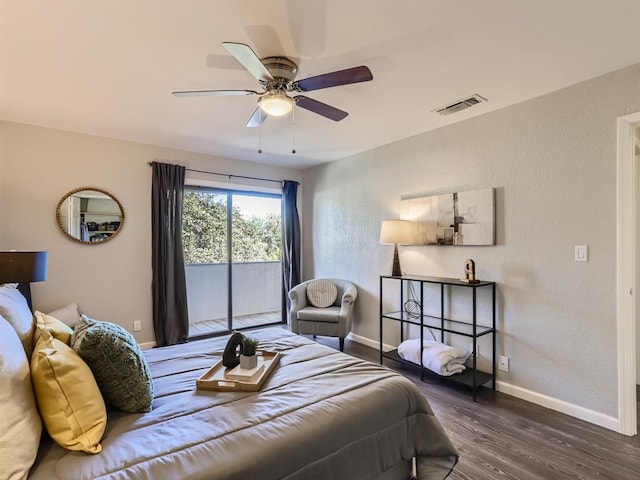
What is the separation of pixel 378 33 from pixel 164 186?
3.15 metres

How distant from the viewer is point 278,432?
4.12ft

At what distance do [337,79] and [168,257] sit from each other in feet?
10.2

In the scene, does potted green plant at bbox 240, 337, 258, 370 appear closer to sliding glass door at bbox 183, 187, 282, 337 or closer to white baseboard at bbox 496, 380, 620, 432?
white baseboard at bbox 496, 380, 620, 432

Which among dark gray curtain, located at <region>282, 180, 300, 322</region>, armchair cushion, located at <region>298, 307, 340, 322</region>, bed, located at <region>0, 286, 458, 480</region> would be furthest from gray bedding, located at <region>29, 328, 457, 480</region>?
dark gray curtain, located at <region>282, 180, 300, 322</region>

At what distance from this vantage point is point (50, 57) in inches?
83.0

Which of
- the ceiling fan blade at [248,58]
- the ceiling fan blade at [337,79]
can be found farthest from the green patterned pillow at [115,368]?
the ceiling fan blade at [337,79]

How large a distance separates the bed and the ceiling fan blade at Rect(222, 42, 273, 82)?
65.5 inches

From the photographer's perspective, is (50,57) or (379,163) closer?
(50,57)

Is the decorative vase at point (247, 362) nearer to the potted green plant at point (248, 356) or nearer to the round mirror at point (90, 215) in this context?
the potted green plant at point (248, 356)

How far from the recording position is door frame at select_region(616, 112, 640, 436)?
2219 millimetres

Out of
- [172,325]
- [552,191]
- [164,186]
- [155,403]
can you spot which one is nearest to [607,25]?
[552,191]

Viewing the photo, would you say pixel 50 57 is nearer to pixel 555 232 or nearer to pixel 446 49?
pixel 446 49

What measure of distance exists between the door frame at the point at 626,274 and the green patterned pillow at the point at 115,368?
2.95m

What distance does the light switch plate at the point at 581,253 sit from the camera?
2.41 m
